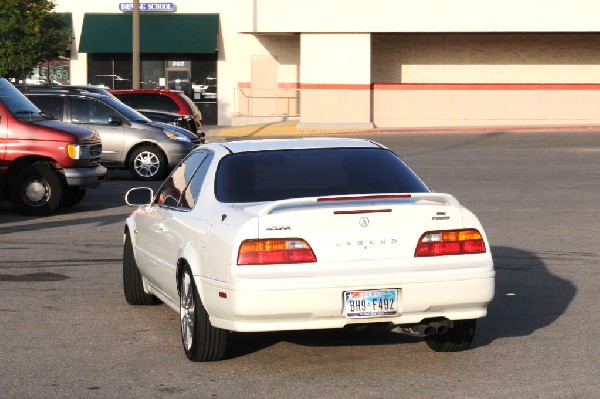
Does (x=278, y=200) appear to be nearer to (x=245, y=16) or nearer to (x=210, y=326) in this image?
(x=210, y=326)

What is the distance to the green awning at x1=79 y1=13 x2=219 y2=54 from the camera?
51.1 meters

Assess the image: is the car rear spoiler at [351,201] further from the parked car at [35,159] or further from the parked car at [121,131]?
the parked car at [121,131]

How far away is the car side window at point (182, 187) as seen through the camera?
9.34 metres

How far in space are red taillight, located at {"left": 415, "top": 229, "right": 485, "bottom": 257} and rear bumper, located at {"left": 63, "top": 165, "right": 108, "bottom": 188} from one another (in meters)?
11.2

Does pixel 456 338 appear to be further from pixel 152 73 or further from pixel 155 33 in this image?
pixel 152 73

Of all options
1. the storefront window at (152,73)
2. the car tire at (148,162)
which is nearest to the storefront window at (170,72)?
the storefront window at (152,73)

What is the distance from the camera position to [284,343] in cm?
924

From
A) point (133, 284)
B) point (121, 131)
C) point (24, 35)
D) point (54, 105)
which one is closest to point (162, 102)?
point (121, 131)

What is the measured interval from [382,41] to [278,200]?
138 ft

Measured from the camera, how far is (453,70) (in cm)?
5009

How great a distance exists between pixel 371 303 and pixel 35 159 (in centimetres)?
1164

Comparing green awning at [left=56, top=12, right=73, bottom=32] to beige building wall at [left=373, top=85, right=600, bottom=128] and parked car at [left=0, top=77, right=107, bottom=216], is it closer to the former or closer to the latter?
beige building wall at [left=373, top=85, right=600, bottom=128]

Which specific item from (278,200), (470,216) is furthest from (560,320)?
(278,200)

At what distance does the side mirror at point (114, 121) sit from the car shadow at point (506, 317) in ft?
40.5
